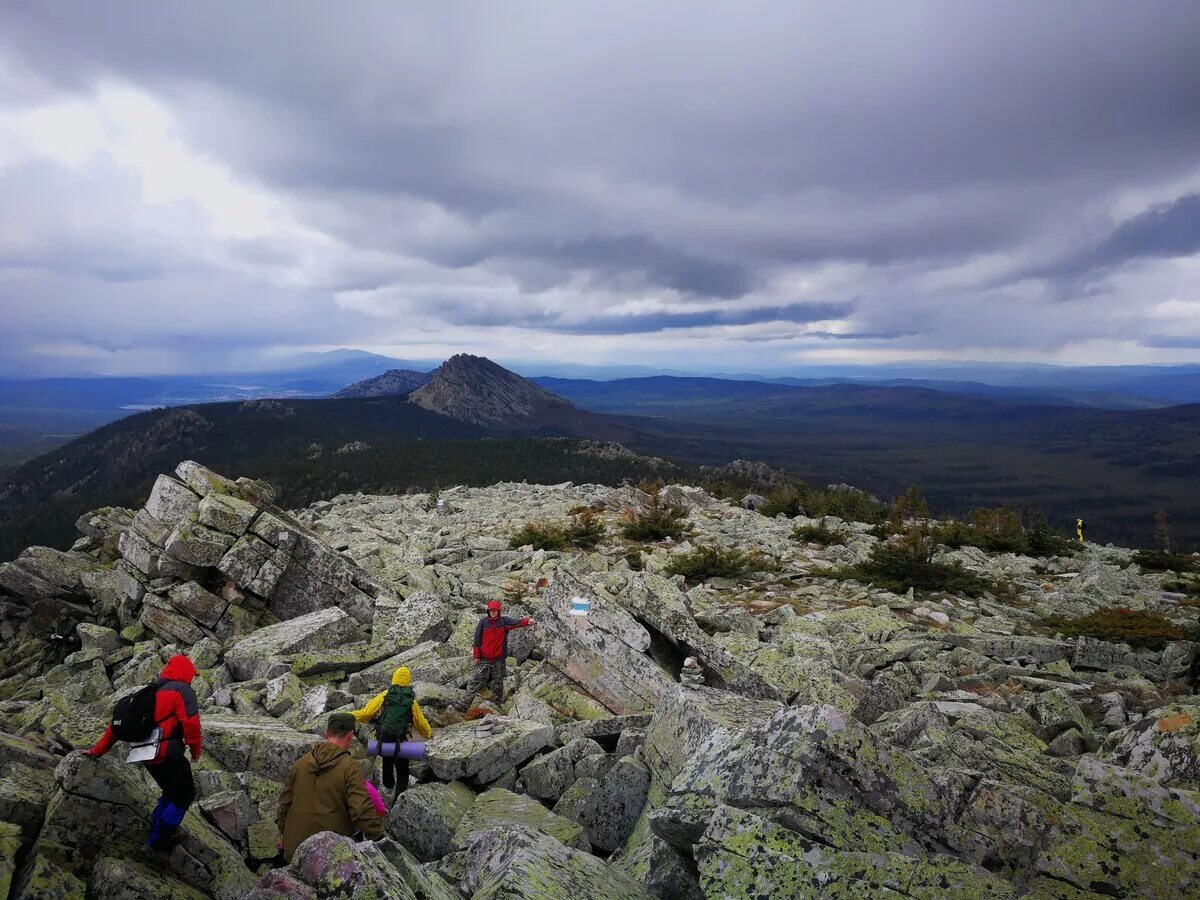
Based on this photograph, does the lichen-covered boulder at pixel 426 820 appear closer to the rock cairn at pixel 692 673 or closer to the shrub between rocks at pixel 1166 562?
the rock cairn at pixel 692 673

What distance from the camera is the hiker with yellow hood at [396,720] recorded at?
8.32 meters

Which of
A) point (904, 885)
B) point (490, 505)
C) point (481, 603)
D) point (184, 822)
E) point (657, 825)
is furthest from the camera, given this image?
point (490, 505)

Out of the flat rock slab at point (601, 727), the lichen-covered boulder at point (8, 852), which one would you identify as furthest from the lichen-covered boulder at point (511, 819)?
the lichen-covered boulder at point (8, 852)

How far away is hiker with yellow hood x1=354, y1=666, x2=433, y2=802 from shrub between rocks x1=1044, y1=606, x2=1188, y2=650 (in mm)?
14802

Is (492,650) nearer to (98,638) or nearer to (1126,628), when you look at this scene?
(98,638)

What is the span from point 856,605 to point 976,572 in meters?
6.65

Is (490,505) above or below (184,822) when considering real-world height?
below

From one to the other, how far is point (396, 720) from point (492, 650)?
407cm

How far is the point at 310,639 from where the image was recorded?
47.3 ft

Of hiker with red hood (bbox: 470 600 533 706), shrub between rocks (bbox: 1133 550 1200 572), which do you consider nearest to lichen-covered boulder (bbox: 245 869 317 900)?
hiker with red hood (bbox: 470 600 533 706)

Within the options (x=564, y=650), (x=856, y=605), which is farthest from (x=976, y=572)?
(x=564, y=650)

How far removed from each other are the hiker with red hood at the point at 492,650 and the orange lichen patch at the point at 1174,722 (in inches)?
378

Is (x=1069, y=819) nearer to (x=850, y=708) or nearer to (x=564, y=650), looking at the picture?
(x=850, y=708)

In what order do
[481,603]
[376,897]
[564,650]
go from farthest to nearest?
[481,603] → [564,650] → [376,897]
